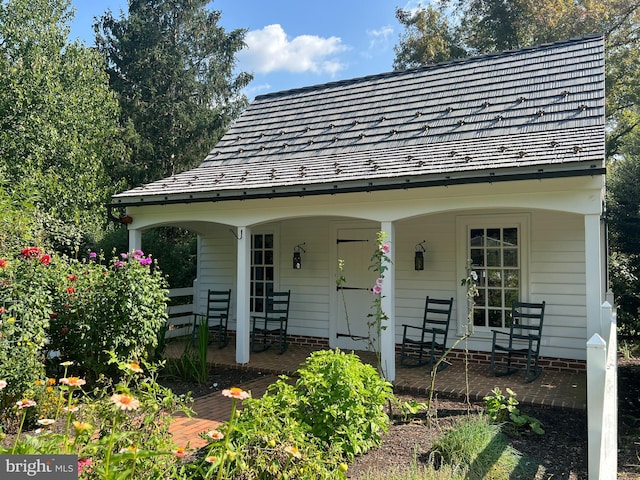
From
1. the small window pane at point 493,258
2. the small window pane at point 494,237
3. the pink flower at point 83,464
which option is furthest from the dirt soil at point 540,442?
the small window pane at point 494,237

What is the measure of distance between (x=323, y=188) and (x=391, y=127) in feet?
9.31

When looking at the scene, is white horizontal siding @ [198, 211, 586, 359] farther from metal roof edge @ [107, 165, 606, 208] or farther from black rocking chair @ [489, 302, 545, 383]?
metal roof edge @ [107, 165, 606, 208]

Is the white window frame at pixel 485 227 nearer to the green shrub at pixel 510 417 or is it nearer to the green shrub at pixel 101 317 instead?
the green shrub at pixel 510 417

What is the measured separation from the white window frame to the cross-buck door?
153cm

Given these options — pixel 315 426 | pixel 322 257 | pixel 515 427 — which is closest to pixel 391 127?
pixel 322 257

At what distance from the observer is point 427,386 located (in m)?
5.85

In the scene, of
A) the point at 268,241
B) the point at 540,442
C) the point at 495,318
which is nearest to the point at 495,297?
the point at 495,318

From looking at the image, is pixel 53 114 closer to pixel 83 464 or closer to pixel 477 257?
pixel 477 257

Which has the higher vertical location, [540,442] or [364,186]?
[364,186]

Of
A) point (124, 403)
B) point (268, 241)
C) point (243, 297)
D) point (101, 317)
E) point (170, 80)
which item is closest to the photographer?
point (124, 403)

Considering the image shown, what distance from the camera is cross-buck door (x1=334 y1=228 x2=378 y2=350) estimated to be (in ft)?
27.1

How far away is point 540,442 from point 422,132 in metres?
5.49

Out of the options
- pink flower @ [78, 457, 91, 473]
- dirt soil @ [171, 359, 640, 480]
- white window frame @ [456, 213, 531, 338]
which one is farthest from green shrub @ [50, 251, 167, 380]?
white window frame @ [456, 213, 531, 338]

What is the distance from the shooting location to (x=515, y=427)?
4414 mm
